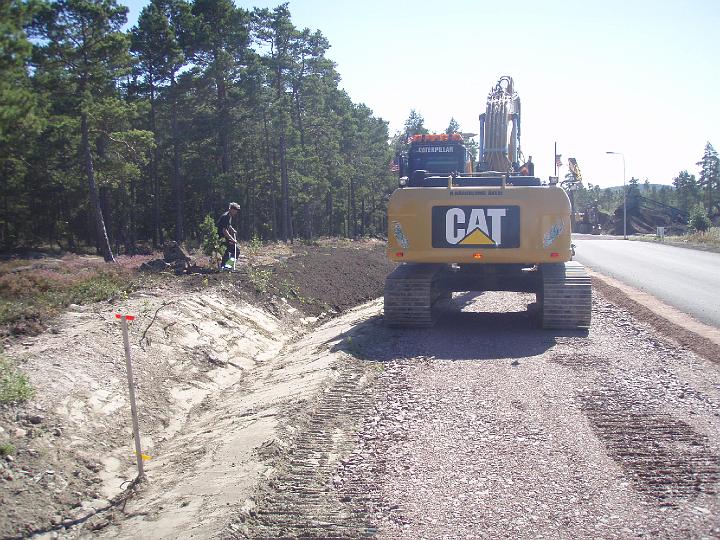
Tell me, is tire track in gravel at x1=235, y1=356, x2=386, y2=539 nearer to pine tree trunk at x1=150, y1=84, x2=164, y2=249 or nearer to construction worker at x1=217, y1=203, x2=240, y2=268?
construction worker at x1=217, y1=203, x2=240, y2=268

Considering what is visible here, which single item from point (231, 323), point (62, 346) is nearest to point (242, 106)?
point (231, 323)

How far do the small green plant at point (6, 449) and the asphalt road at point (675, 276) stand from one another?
11160 mm

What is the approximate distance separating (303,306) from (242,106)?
21.2m

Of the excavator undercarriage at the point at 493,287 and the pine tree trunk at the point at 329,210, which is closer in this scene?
the excavator undercarriage at the point at 493,287

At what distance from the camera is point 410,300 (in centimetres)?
1145

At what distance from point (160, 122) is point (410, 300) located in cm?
3406

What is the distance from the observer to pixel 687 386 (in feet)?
24.0

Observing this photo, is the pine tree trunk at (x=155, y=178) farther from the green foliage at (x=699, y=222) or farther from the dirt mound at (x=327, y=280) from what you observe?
the green foliage at (x=699, y=222)

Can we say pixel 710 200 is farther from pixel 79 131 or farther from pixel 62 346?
pixel 62 346

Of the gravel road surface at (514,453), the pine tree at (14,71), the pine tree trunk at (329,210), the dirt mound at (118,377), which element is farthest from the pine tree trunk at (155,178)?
the gravel road surface at (514,453)

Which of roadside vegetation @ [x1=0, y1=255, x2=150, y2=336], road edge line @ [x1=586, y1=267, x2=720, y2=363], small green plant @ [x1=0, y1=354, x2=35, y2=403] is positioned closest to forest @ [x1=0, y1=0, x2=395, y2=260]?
roadside vegetation @ [x1=0, y1=255, x2=150, y2=336]

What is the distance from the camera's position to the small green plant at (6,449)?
5.75 m

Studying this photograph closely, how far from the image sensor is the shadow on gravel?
9516 millimetres

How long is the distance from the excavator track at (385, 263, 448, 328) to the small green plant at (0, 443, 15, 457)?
6841 millimetres
